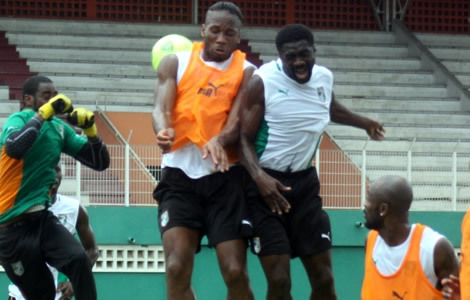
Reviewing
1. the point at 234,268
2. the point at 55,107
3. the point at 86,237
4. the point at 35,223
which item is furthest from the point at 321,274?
the point at 86,237

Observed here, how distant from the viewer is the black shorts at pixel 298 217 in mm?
7738

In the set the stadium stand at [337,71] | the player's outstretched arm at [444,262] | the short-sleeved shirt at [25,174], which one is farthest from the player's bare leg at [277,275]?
the stadium stand at [337,71]

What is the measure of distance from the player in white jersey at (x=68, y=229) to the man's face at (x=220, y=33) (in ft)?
8.83

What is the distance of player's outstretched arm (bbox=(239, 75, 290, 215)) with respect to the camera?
753cm

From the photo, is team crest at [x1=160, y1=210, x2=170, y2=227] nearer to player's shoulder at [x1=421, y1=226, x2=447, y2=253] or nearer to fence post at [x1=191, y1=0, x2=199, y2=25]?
player's shoulder at [x1=421, y1=226, x2=447, y2=253]

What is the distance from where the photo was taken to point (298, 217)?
7.87 m

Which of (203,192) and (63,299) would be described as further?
(63,299)

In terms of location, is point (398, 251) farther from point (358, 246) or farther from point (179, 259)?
point (358, 246)

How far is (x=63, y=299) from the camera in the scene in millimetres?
10234

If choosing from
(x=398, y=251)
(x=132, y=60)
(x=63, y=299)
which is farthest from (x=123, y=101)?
(x=398, y=251)

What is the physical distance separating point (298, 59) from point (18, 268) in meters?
2.75

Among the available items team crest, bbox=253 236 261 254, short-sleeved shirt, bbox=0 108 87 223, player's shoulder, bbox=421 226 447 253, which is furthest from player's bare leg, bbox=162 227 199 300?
short-sleeved shirt, bbox=0 108 87 223

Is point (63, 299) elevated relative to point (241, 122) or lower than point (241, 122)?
lower

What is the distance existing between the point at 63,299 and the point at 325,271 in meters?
3.08
